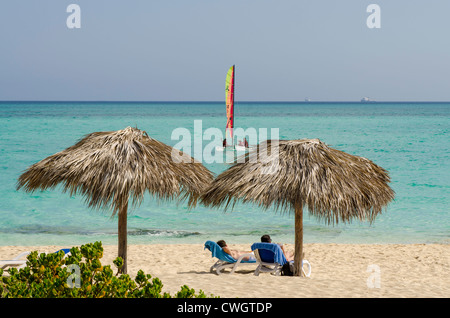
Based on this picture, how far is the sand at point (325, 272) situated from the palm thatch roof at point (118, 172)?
1.30 metres

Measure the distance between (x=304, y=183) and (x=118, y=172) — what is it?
2.62m

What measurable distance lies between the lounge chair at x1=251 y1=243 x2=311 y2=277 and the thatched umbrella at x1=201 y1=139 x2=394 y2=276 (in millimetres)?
637

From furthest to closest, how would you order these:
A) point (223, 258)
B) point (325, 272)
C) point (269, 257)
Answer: point (325, 272) < point (223, 258) < point (269, 257)

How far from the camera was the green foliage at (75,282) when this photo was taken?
4492 millimetres

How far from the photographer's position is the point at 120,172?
7.70 meters

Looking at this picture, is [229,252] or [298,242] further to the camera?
[229,252]

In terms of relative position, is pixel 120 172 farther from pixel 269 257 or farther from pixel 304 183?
pixel 269 257

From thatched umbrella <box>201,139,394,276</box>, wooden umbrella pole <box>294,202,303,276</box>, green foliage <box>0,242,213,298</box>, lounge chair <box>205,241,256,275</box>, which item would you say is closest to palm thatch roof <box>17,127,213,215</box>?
thatched umbrella <box>201,139,394,276</box>

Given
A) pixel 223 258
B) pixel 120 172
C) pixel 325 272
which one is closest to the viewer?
pixel 120 172

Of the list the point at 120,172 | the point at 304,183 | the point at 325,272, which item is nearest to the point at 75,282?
the point at 120,172

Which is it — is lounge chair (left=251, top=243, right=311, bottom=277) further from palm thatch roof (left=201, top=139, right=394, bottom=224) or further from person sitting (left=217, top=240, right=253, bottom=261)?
palm thatch roof (left=201, top=139, right=394, bottom=224)

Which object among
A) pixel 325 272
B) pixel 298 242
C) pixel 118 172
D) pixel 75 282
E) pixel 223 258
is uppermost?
pixel 118 172

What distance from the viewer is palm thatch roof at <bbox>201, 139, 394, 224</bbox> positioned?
25.3 feet
